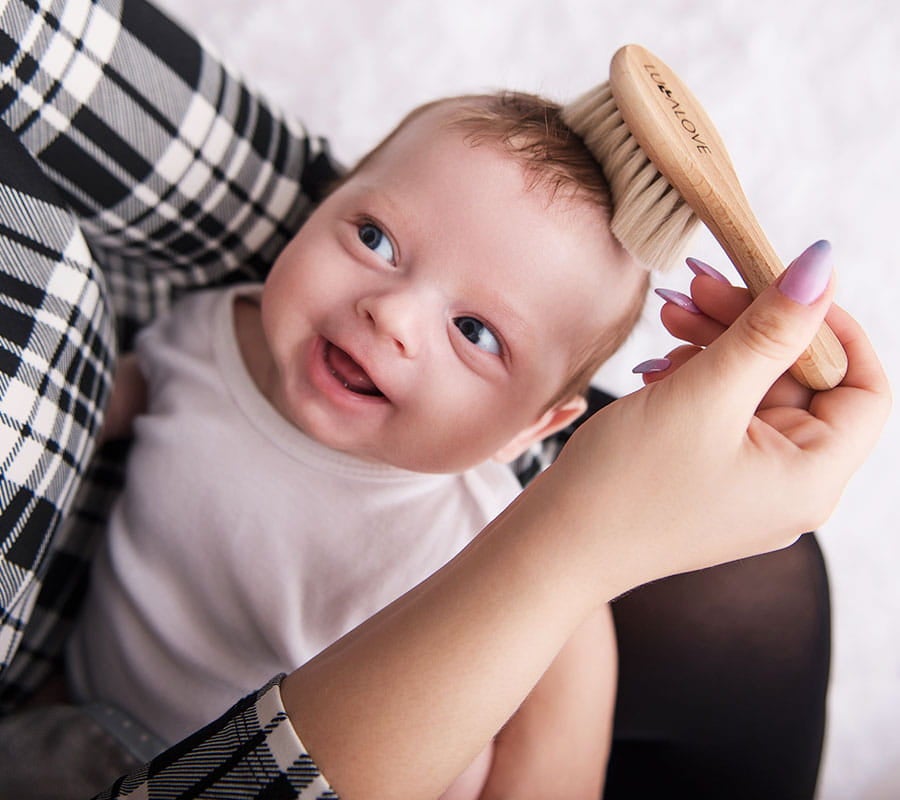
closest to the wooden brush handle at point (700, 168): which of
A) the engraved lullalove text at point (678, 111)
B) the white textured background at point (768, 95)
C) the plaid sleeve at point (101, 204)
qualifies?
the engraved lullalove text at point (678, 111)

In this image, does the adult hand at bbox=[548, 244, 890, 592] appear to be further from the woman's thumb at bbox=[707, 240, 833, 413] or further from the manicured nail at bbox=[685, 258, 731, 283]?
the manicured nail at bbox=[685, 258, 731, 283]

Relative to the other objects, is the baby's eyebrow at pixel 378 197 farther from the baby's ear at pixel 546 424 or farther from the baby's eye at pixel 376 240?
the baby's ear at pixel 546 424

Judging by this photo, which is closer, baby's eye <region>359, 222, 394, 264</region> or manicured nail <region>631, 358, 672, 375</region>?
manicured nail <region>631, 358, 672, 375</region>

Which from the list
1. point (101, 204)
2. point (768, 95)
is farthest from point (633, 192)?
point (768, 95)

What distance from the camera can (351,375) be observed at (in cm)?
72

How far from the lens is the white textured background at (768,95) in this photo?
116 centimetres

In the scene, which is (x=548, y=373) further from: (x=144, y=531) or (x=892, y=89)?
(x=892, y=89)

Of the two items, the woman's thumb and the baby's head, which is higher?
the woman's thumb

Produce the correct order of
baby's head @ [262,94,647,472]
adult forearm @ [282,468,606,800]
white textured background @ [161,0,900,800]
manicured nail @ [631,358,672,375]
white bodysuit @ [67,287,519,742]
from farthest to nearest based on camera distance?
white textured background @ [161,0,900,800], white bodysuit @ [67,287,519,742], baby's head @ [262,94,647,472], manicured nail @ [631,358,672,375], adult forearm @ [282,468,606,800]

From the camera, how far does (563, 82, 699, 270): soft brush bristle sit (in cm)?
63

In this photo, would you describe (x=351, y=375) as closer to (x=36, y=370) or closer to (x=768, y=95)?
(x=36, y=370)

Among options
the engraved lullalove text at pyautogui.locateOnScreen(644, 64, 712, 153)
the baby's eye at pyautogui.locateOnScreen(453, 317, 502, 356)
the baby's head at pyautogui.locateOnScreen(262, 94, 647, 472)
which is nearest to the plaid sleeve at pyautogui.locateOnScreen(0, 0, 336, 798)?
the baby's head at pyautogui.locateOnScreen(262, 94, 647, 472)

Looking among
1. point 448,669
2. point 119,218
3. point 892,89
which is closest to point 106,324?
point 119,218

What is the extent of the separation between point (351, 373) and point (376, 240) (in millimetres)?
119
